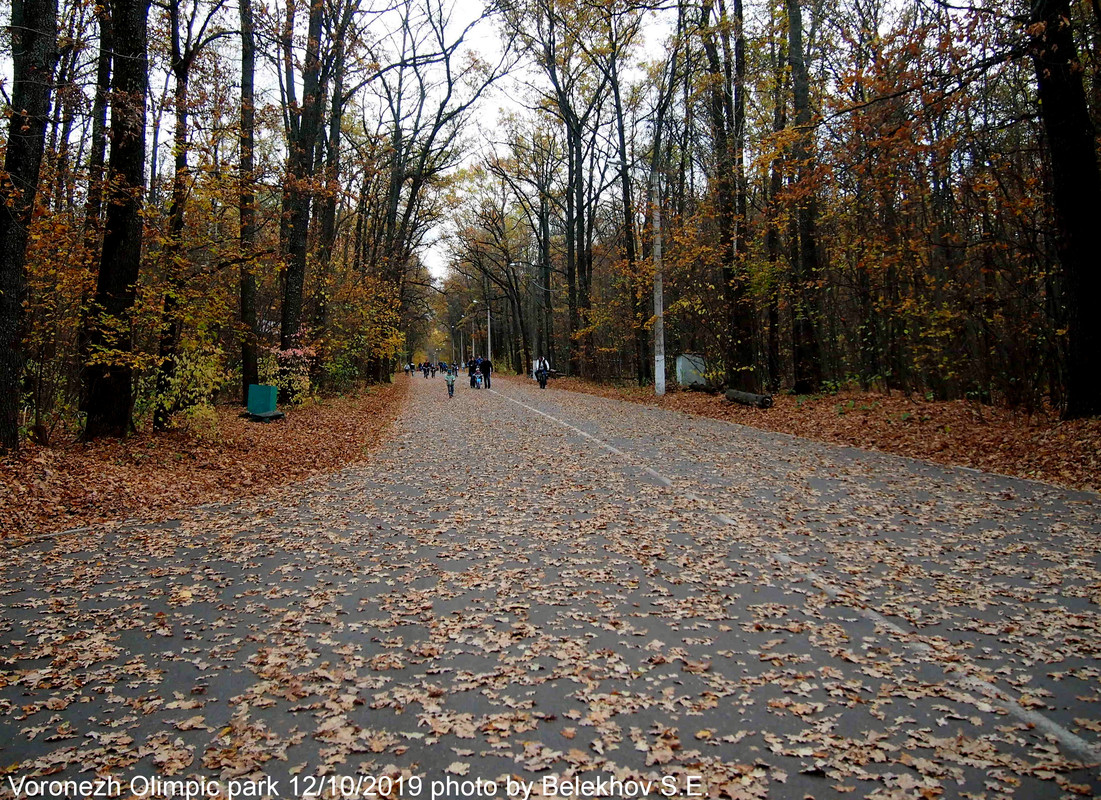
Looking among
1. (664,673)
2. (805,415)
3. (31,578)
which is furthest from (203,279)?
(805,415)

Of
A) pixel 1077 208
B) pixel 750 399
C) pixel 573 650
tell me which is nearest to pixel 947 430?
pixel 1077 208

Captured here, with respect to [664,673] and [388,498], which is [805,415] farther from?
[664,673]

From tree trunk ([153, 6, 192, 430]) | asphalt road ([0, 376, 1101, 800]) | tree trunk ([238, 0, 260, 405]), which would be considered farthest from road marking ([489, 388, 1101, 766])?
tree trunk ([238, 0, 260, 405])

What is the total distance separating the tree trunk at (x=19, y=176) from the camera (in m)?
8.27

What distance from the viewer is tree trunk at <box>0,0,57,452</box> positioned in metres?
8.27

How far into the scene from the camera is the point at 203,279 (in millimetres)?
11961

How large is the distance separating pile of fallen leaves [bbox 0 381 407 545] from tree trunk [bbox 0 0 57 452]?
0.92 meters

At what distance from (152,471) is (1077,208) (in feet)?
47.0

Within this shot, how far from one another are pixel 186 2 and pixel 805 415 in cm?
1619

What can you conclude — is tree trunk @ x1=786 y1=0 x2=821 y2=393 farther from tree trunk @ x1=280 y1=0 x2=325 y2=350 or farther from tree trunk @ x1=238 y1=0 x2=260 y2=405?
tree trunk @ x1=238 y1=0 x2=260 y2=405

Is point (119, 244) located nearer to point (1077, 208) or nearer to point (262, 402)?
point (262, 402)

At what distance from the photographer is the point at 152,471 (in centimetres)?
935

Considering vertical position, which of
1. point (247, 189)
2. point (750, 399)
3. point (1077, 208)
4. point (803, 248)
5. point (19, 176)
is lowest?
point (750, 399)

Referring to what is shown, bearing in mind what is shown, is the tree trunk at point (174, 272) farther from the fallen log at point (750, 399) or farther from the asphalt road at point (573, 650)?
the fallen log at point (750, 399)
